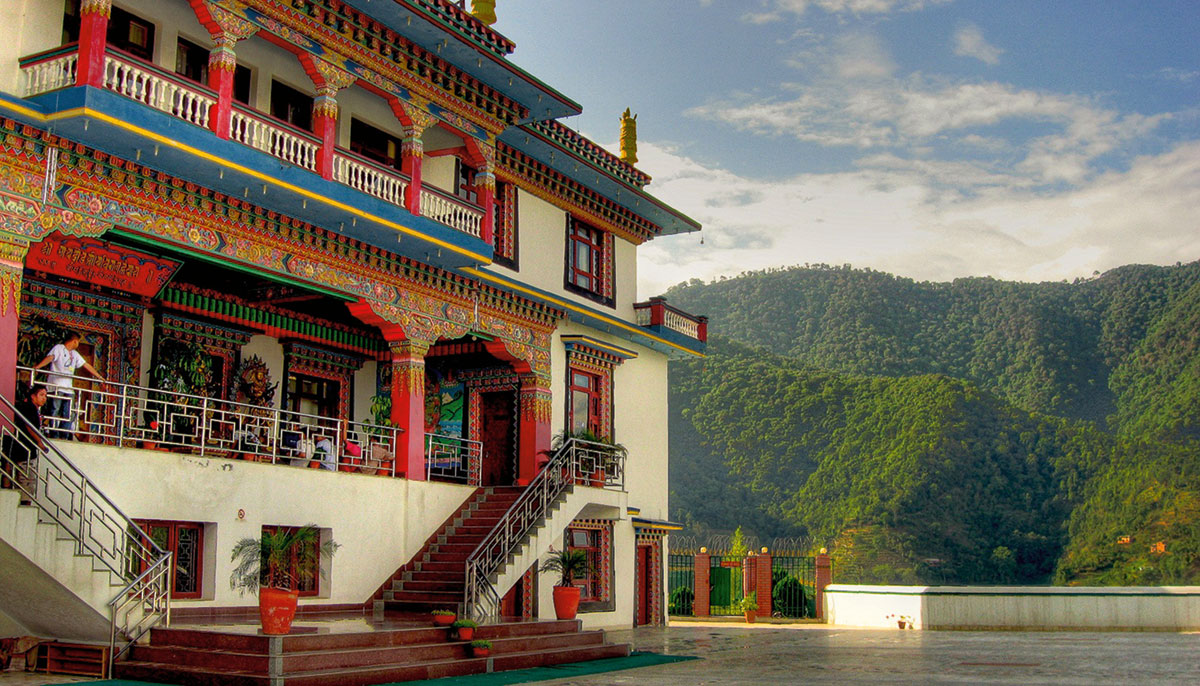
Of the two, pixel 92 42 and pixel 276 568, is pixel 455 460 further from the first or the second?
→ pixel 92 42

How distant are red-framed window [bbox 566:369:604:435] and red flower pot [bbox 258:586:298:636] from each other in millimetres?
9764

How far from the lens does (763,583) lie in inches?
1069

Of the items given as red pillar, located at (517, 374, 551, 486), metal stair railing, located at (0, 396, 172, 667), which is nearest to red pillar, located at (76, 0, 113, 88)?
metal stair railing, located at (0, 396, 172, 667)

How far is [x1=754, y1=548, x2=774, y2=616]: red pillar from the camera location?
2695 centimetres

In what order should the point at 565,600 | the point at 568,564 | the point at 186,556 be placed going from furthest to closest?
the point at 568,564
the point at 565,600
the point at 186,556

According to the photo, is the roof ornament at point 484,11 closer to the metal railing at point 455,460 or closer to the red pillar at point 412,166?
the red pillar at point 412,166

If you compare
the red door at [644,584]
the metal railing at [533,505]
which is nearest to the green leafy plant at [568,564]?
the metal railing at [533,505]

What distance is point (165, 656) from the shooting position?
1073 centimetres

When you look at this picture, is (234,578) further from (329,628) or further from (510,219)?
(510,219)

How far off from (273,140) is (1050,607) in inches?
676

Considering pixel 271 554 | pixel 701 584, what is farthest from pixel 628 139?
pixel 271 554

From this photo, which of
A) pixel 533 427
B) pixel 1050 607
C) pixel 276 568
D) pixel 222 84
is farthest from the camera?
pixel 1050 607

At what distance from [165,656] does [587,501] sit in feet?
26.8

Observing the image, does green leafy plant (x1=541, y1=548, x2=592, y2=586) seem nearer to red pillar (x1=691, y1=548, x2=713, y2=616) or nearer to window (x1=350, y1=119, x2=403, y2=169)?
window (x1=350, y1=119, x2=403, y2=169)
